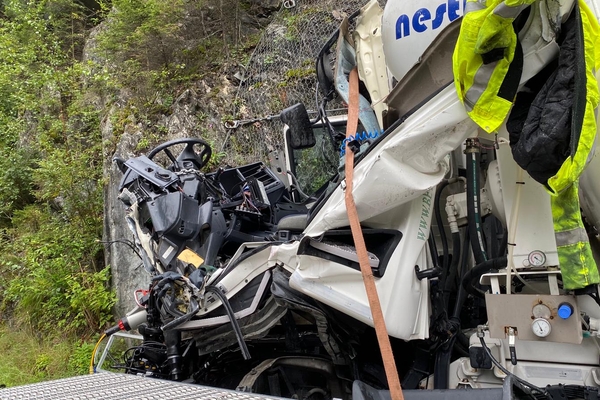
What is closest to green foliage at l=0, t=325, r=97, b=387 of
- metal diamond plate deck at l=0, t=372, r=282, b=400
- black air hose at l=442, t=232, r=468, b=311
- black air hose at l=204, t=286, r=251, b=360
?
black air hose at l=204, t=286, r=251, b=360

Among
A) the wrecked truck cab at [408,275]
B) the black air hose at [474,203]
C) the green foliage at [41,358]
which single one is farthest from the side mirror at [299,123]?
the green foliage at [41,358]

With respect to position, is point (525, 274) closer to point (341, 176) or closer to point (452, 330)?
point (452, 330)

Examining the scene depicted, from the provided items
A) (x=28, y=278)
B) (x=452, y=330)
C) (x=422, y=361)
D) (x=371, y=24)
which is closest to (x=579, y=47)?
(x=452, y=330)

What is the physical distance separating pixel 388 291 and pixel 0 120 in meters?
11.2

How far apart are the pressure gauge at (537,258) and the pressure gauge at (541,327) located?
8.7 inches

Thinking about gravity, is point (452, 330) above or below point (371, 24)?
below

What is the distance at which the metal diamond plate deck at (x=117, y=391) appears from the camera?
5.92ft

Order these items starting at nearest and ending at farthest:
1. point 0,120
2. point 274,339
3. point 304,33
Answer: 1. point 274,339
2. point 304,33
3. point 0,120

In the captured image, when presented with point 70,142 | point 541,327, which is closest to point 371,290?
point 541,327

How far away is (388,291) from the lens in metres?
2.08

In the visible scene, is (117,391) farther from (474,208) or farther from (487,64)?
(487,64)

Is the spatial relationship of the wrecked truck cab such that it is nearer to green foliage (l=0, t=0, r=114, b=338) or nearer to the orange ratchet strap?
the orange ratchet strap

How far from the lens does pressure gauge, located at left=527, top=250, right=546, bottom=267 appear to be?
1934 mm

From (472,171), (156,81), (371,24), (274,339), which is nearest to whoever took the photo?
(472,171)
